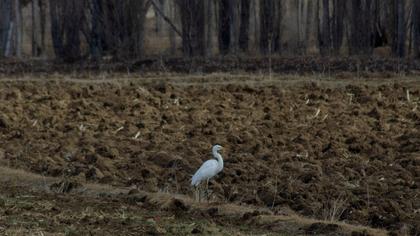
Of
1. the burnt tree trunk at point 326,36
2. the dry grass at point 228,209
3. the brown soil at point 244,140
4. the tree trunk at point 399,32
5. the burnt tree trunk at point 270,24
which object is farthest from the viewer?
the burnt tree trunk at point 270,24

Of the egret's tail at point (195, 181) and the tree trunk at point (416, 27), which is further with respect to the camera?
the tree trunk at point (416, 27)

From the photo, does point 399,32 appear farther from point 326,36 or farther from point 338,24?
point 326,36

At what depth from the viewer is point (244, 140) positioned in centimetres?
1327

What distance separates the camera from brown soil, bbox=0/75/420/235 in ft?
31.4

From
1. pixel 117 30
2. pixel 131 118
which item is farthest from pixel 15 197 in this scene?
pixel 117 30

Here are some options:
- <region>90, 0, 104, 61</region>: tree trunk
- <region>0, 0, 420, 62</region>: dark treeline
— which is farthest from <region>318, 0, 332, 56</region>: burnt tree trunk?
<region>90, 0, 104, 61</region>: tree trunk

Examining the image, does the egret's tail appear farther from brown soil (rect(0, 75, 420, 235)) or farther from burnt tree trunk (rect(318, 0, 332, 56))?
burnt tree trunk (rect(318, 0, 332, 56))

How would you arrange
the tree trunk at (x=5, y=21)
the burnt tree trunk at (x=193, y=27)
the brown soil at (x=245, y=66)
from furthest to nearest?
the tree trunk at (x=5, y=21) < the burnt tree trunk at (x=193, y=27) < the brown soil at (x=245, y=66)

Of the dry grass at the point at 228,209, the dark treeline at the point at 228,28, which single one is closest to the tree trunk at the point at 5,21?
the dark treeline at the point at 228,28

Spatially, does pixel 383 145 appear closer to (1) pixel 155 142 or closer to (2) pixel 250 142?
(2) pixel 250 142

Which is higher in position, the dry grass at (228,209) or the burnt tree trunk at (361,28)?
the burnt tree trunk at (361,28)

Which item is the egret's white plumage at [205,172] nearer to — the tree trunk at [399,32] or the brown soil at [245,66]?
the brown soil at [245,66]

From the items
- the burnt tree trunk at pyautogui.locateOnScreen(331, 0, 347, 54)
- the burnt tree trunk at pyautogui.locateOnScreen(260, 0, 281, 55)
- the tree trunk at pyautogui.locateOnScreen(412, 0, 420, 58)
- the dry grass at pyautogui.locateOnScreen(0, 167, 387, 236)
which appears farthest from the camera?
the burnt tree trunk at pyautogui.locateOnScreen(260, 0, 281, 55)

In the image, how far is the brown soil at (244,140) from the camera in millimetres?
9570
